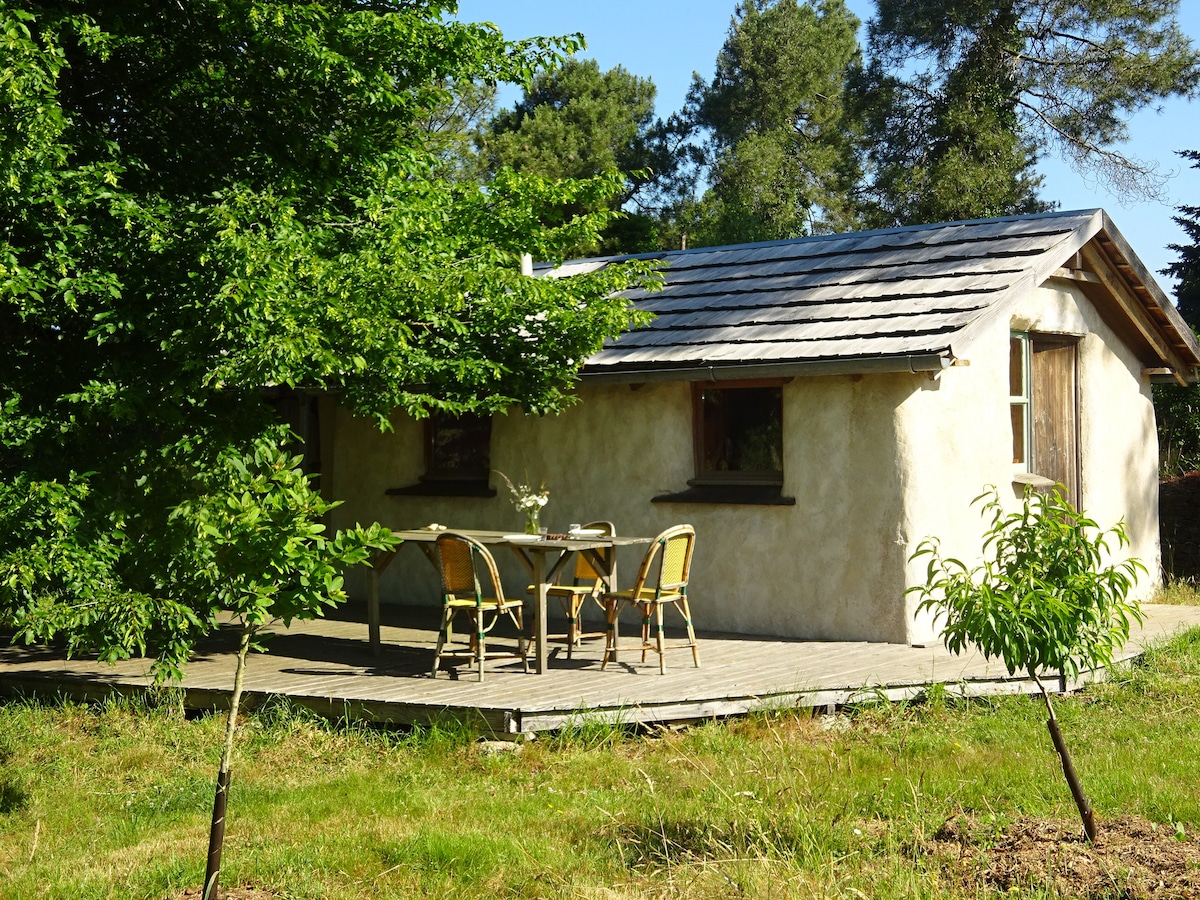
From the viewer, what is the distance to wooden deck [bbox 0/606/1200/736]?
7953 millimetres

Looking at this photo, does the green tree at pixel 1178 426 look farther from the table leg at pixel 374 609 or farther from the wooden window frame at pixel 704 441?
the table leg at pixel 374 609

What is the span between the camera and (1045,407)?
1286 cm

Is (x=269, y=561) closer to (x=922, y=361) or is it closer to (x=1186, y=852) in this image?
(x=1186, y=852)

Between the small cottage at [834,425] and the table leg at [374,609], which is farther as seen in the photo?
the small cottage at [834,425]

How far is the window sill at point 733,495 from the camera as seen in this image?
36.5 feet

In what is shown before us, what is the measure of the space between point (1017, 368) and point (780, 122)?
85.4ft

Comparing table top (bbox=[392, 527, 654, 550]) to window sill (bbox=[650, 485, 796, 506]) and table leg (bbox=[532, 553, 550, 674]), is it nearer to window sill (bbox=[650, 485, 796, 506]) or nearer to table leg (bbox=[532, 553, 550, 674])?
table leg (bbox=[532, 553, 550, 674])

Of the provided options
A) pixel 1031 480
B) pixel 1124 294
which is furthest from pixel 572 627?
pixel 1124 294

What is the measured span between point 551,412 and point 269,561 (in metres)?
7.27

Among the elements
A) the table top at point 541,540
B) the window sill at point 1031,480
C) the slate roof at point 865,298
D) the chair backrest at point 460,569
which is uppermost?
the slate roof at point 865,298

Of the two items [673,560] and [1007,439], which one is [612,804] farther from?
[1007,439]

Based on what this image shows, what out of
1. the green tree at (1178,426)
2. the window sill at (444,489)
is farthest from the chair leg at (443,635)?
the green tree at (1178,426)

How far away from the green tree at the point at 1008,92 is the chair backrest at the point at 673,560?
2188cm

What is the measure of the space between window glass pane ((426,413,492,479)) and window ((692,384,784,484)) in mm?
2653
